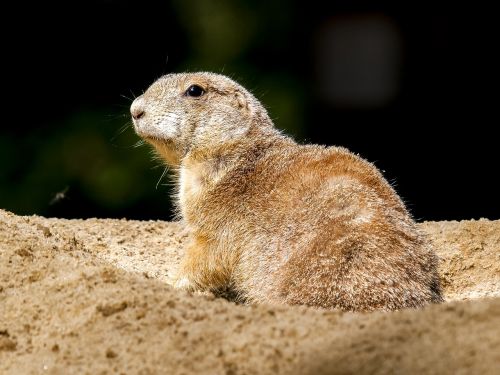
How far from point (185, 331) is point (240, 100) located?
2.63 meters

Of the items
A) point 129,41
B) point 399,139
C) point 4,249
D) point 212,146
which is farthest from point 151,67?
point 4,249

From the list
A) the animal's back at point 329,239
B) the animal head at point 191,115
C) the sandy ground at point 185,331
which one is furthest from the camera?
the animal head at point 191,115

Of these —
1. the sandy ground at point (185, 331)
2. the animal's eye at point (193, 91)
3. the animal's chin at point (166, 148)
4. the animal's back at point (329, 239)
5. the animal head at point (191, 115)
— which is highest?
the animal's eye at point (193, 91)

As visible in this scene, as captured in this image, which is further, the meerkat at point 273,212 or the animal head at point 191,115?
the animal head at point 191,115

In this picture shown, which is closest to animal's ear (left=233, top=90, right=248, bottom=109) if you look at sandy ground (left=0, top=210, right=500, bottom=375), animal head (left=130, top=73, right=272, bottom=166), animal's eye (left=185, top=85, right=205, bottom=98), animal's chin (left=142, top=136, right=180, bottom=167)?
animal head (left=130, top=73, right=272, bottom=166)

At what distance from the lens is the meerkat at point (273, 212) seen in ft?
14.1

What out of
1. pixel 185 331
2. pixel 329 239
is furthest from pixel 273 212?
pixel 185 331

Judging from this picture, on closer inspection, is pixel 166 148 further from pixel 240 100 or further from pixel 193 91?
pixel 240 100

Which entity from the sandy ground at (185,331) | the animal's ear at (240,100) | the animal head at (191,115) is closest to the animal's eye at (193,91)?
the animal head at (191,115)

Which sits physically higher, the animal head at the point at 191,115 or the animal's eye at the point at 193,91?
the animal's eye at the point at 193,91

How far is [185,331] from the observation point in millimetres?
3311

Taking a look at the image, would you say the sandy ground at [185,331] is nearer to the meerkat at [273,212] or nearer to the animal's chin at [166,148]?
the meerkat at [273,212]

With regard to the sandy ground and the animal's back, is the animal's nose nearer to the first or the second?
the animal's back

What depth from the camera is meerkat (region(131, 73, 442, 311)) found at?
4309mm
